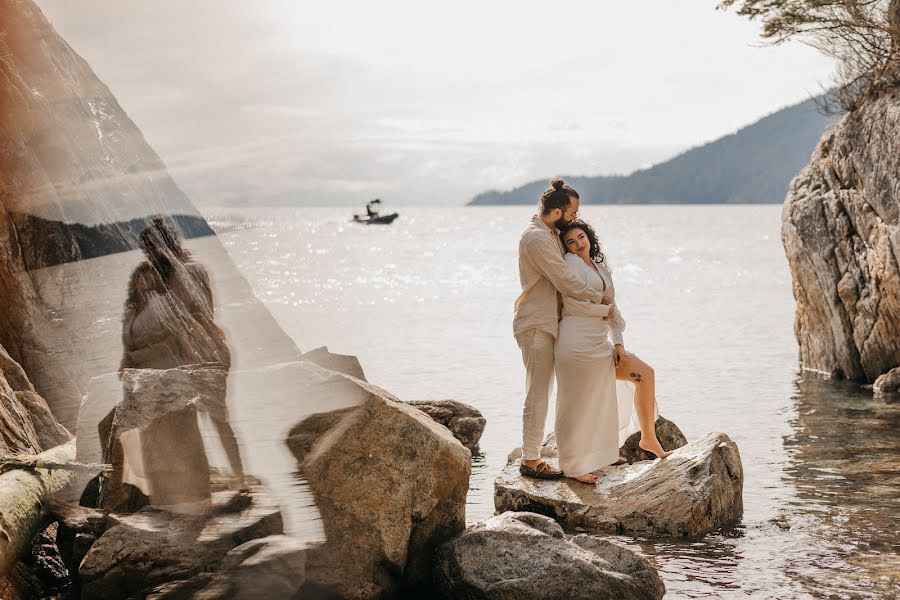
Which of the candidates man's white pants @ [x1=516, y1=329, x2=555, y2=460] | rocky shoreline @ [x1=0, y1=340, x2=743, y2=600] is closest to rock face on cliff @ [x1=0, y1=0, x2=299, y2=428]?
rocky shoreline @ [x1=0, y1=340, x2=743, y2=600]

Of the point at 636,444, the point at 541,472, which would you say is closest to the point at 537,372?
the point at 541,472

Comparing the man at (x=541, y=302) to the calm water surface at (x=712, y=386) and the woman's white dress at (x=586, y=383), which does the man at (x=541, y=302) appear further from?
the calm water surface at (x=712, y=386)

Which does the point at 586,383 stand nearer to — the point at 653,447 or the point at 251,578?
the point at 653,447

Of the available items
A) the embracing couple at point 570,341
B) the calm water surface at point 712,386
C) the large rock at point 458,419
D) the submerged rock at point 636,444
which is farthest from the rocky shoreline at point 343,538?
the large rock at point 458,419

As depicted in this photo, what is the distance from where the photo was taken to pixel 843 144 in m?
15.9

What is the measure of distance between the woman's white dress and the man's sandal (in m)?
0.09

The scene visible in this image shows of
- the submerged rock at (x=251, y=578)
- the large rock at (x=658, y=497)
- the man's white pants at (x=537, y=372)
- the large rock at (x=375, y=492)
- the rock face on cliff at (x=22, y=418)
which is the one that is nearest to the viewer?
the submerged rock at (x=251, y=578)

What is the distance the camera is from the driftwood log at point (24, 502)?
560 centimetres

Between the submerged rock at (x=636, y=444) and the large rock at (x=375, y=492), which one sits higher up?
the large rock at (x=375, y=492)

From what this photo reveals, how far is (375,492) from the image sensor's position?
5.89 m

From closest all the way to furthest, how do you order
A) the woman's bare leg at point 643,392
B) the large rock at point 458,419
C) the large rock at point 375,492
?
the large rock at point 375,492, the woman's bare leg at point 643,392, the large rock at point 458,419

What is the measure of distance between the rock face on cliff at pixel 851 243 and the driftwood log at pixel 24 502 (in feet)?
40.2

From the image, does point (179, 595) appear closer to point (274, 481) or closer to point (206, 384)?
point (274, 481)

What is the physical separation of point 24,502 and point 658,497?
470 cm
